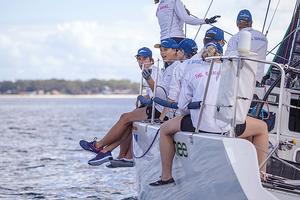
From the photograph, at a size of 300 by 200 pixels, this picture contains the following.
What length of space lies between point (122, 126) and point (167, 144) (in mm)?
2748

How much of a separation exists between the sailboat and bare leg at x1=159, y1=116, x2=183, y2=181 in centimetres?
8

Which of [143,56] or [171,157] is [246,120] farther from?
[143,56]

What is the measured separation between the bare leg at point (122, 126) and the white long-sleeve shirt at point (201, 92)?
2.50m

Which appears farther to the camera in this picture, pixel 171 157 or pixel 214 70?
pixel 171 157

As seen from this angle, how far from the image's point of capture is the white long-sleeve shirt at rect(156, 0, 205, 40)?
38.8 ft

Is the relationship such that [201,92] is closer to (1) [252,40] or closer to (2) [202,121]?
(2) [202,121]

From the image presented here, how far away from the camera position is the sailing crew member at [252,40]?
10.8m

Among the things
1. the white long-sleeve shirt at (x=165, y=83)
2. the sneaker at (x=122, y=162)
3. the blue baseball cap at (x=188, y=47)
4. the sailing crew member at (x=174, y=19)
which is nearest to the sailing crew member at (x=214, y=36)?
the blue baseball cap at (x=188, y=47)

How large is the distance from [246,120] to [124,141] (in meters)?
4.38

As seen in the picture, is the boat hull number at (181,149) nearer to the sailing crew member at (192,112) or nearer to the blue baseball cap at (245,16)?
the sailing crew member at (192,112)

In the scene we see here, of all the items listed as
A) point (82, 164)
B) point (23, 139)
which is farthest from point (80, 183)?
point (23, 139)

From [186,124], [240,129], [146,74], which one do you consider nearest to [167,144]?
[186,124]

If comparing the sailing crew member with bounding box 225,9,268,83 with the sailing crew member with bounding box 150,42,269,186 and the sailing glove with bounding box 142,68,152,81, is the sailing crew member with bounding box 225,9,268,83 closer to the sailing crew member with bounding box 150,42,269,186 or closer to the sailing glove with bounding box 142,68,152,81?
the sailing glove with bounding box 142,68,152,81

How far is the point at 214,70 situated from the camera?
8273 mm
